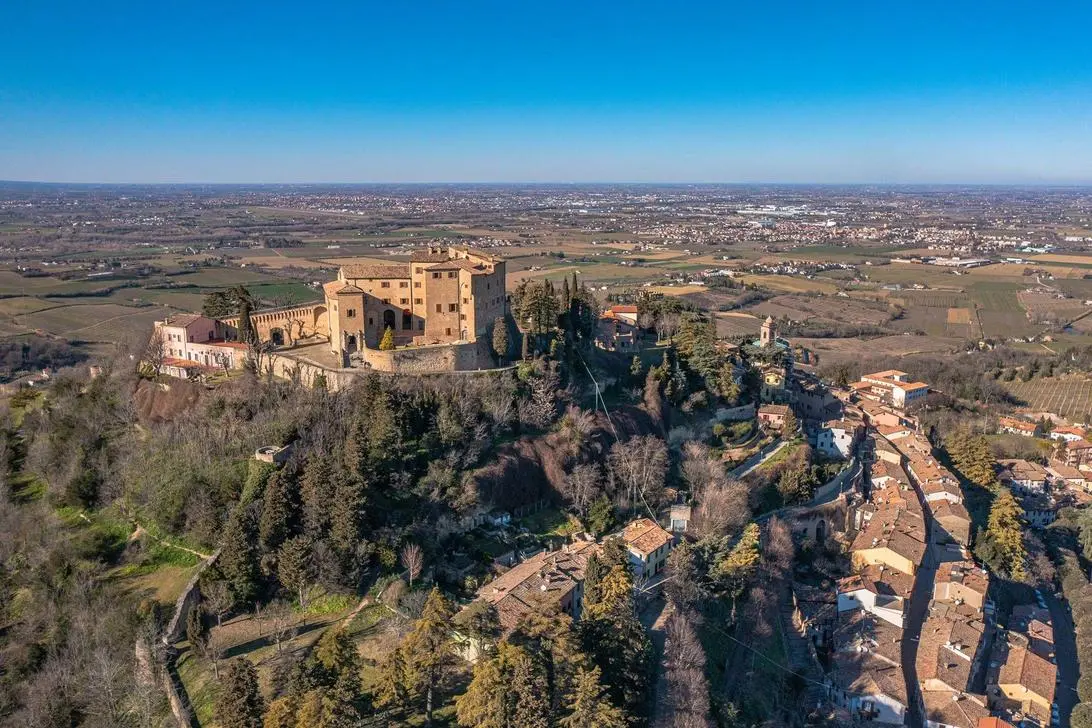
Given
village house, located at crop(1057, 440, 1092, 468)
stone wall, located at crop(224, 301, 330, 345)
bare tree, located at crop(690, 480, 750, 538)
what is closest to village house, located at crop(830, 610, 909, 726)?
bare tree, located at crop(690, 480, 750, 538)

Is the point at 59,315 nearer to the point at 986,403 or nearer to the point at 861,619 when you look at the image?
the point at 861,619

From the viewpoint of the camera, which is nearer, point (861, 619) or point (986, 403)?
point (861, 619)

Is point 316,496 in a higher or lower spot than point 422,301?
lower

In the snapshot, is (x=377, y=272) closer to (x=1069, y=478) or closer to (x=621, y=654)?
(x=621, y=654)

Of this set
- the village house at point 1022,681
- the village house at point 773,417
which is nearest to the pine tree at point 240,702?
the village house at point 1022,681

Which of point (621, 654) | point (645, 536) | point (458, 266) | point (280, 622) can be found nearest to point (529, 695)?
point (621, 654)

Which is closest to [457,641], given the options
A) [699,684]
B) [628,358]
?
[699,684]

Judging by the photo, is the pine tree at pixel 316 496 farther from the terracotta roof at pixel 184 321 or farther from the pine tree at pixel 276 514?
the terracotta roof at pixel 184 321
